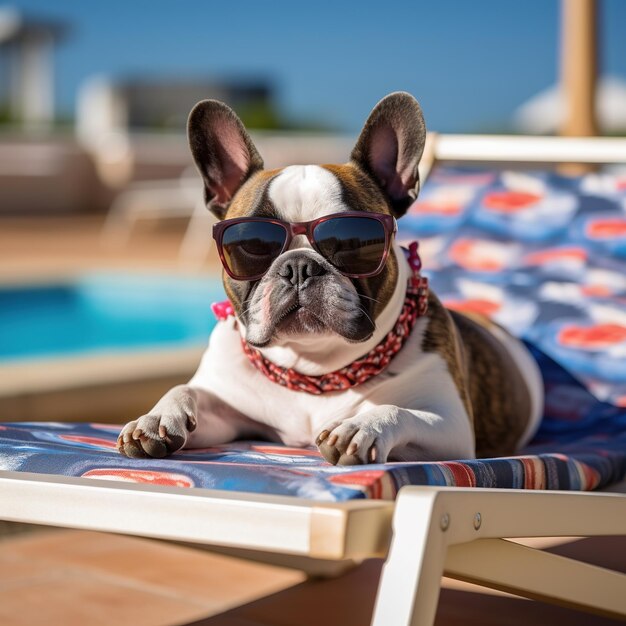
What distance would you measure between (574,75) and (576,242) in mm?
1392

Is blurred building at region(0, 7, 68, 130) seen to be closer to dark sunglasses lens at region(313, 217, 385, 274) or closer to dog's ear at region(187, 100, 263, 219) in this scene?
dog's ear at region(187, 100, 263, 219)

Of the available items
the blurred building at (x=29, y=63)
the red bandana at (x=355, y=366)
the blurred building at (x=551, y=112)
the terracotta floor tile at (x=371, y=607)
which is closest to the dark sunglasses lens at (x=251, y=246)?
the red bandana at (x=355, y=366)

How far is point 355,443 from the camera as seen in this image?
1.82 m

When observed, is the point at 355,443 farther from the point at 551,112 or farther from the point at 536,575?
the point at 551,112

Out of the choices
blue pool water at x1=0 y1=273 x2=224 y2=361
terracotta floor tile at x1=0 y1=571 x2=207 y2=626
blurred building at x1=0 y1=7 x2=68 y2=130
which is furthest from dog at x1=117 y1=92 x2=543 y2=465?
blurred building at x1=0 y1=7 x2=68 y2=130

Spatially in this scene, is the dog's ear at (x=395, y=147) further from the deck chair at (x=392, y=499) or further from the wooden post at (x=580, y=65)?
the wooden post at (x=580, y=65)

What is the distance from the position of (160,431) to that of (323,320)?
13.3 inches

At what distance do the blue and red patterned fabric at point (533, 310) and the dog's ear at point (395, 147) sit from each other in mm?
529

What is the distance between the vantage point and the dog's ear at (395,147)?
213 centimetres

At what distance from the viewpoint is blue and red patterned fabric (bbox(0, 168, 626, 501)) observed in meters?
1.96

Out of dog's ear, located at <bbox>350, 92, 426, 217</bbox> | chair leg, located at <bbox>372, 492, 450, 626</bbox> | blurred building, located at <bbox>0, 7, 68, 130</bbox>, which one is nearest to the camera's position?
chair leg, located at <bbox>372, 492, 450, 626</bbox>

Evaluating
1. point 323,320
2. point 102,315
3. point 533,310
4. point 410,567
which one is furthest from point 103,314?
point 410,567

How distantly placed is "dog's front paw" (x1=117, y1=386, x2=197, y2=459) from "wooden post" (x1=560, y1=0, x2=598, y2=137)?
110 inches

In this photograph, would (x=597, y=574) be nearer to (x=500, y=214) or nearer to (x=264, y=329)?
(x=264, y=329)
